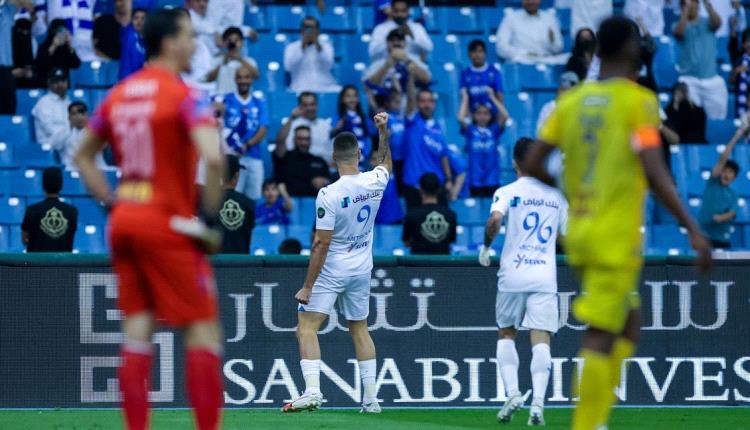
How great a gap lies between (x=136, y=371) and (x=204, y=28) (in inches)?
545

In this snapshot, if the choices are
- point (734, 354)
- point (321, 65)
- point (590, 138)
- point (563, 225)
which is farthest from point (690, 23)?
point (590, 138)

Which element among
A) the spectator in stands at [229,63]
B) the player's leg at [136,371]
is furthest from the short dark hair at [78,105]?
the player's leg at [136,371]

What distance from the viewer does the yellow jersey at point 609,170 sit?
7055 millimetres

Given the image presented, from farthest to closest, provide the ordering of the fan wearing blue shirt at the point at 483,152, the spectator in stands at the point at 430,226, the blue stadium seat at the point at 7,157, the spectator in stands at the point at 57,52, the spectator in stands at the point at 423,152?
the spectator in stands at the point at 57,52
the blue stadium seat at the point at 7,157
the fan wearing blue shirt at the point at 483,152
the spectator in stands at the point at 423,152
the spectator in stands at the point at 430,226

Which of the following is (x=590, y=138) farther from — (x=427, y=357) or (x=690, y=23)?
(x=690, y=23)

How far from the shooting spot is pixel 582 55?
773 inches

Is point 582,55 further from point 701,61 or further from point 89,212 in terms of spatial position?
point 89,212

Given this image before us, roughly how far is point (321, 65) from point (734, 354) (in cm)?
871

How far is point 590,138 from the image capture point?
716 cm

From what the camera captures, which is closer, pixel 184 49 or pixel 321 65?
pixel 184 49

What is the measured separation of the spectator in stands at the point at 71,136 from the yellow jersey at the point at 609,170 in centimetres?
1209

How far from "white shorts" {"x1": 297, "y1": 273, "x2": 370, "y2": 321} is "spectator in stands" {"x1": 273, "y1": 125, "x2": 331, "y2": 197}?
588cm

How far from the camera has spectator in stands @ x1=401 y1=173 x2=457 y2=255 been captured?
14.8 metres

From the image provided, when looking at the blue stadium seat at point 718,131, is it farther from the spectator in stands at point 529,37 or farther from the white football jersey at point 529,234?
the white football jersey at point 529,234
